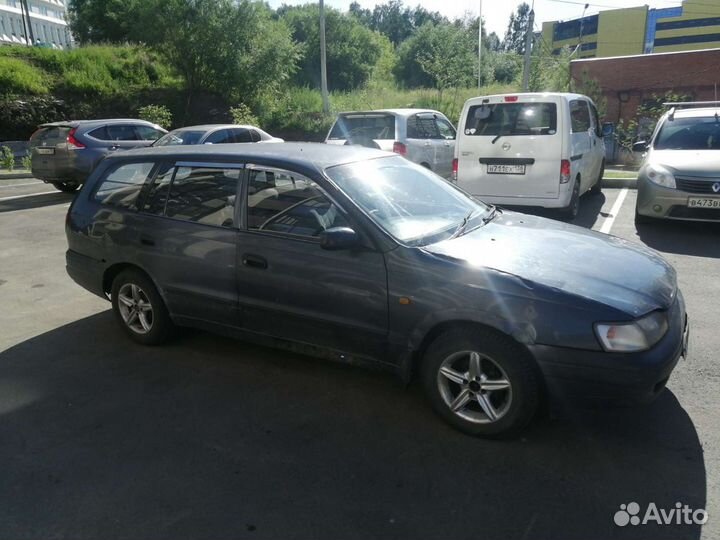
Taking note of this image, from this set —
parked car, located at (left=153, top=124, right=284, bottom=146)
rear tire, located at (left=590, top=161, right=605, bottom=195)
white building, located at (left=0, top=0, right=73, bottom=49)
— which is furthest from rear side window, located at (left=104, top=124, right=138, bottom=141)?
white building, located at (left=0, top=0, right=73, bottom=49)

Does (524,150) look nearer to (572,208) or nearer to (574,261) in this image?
(572,208)

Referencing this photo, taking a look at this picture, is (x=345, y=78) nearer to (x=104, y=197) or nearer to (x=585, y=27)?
(x=585, y=27)

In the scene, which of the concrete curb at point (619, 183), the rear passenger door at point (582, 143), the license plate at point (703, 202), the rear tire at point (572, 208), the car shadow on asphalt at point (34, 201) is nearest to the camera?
the license plate at point (703, 202)

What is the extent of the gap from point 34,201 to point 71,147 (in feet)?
4.51

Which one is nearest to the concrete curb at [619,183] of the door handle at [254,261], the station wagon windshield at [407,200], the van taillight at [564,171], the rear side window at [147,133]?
the van taillight at [564,171]

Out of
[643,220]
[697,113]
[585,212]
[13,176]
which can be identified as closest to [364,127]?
[585,212]

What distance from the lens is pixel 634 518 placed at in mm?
2561

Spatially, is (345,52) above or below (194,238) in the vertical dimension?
above

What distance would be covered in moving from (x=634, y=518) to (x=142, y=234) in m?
3.71

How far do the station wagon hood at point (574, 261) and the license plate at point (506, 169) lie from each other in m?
4.36

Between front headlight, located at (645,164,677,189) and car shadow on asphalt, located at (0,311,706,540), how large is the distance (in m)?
4.71

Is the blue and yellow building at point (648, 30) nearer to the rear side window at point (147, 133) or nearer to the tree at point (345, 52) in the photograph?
the tree at point (345, 52)

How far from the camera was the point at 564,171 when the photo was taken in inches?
313

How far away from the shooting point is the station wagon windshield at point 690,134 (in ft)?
26.6
